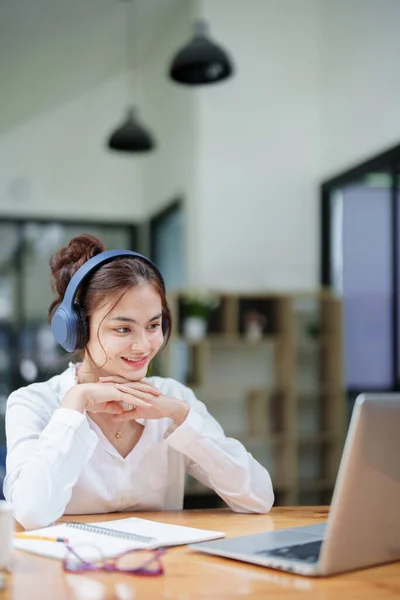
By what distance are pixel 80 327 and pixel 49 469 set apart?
0.39 metres

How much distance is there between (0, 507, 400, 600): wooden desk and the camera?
3.78 ft

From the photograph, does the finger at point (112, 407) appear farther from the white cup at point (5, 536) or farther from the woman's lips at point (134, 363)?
the white cup at point (5, 536)

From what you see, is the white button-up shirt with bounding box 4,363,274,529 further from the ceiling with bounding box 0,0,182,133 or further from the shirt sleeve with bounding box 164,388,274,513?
the ceiling with bounding box 0,0,182,133

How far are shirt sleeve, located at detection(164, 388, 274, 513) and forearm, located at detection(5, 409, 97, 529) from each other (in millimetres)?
255

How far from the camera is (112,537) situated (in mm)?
1468

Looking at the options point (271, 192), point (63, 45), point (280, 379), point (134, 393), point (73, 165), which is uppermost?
point (63, 45)

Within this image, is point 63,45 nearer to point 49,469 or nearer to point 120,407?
point 120,407

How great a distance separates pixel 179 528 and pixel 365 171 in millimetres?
4693

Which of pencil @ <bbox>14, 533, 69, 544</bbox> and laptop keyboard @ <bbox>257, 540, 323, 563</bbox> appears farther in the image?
pencil @ <bbox>14, 533, 69, 544</bbox>

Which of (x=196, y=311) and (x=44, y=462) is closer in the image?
(x=44, y=462)

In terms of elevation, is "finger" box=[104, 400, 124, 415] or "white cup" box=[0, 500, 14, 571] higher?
"finger" box=[104, 400, 124, 415]

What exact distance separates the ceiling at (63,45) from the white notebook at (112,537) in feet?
15.4

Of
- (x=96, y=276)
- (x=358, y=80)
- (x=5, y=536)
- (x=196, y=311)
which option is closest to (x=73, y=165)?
(x=196, y=311)

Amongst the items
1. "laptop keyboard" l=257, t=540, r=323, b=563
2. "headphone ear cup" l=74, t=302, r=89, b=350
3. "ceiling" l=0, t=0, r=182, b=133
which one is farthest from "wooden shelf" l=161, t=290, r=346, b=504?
"laptop keyboard" l=257, t=540, r=323, b=563
